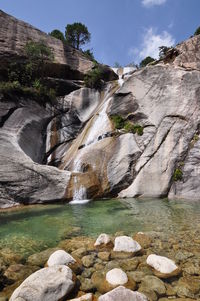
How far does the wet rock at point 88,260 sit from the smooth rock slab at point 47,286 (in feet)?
3.40

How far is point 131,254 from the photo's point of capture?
19.3 feet

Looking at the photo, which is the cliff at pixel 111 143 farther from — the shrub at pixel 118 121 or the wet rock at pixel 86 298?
the wet rock at pixel 86 298

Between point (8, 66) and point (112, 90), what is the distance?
11.3 m

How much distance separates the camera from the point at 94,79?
26.2 meters

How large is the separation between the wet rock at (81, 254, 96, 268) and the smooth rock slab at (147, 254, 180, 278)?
141 cm

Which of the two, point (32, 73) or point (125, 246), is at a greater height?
point (32, 73)

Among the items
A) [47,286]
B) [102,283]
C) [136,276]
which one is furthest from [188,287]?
[47,286]

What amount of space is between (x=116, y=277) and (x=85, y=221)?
17.3ft

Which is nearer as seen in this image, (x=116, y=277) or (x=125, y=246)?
(x=116, y=277)

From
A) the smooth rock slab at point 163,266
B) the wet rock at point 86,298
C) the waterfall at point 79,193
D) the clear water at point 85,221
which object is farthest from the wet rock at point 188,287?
the waterfall at point 79,193

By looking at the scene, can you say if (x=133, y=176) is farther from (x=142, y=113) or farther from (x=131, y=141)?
(x=142, y=113)

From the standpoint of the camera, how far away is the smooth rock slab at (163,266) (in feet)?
16.1

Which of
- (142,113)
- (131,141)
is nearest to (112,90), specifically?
(142,113)

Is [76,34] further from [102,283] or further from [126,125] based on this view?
[102,283]
